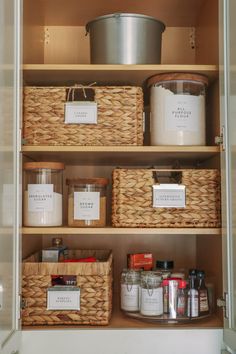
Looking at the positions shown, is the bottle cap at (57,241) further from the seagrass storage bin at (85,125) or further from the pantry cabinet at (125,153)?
the seagrass storage bin at (85,125)

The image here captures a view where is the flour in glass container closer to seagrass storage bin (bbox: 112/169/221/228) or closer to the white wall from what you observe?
seagrass storage bin (bbox: 112/169/221/228)

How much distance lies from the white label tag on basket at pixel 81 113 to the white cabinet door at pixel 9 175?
8.1 inches

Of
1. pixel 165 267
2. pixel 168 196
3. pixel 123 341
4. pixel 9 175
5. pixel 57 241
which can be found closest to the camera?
pixel 9 175

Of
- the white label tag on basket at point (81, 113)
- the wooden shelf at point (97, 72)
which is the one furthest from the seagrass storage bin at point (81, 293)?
the wooden shelf at point (97, 72)

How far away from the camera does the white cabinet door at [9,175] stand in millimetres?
1209

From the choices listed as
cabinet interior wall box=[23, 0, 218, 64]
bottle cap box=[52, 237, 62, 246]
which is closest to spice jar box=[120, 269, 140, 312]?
bottle cap box=[52, 237, 62, 246]

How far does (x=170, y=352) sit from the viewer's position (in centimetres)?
141

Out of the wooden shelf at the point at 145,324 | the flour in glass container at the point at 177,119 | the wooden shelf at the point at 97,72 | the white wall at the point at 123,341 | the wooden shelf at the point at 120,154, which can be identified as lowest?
the white wall at the point at 123,341

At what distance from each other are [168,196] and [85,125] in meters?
0.35

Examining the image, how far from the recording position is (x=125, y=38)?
154cm

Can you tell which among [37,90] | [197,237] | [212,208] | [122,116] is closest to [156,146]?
[122,116]

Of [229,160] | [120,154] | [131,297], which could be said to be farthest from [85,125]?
[131,297]

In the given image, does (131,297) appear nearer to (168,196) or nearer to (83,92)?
(168,196)

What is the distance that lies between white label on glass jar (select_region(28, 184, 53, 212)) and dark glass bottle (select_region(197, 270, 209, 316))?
1.72 feet
